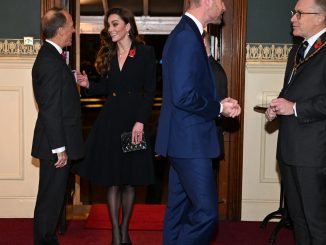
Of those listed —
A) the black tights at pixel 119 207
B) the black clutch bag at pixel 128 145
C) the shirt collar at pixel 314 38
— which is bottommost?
the black tights at pixel 119 207

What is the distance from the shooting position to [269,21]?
4.57 m

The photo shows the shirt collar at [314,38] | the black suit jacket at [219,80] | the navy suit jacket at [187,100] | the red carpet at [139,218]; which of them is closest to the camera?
the navy suit jacket at [187,100]

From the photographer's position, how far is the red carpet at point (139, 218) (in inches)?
176

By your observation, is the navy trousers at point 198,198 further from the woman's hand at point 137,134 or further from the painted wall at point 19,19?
the painted wall at point 19,19

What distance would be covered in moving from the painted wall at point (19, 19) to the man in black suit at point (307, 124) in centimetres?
233

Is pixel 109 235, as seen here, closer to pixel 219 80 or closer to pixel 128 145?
pixel 128 145

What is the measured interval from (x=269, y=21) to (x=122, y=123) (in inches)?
67.1

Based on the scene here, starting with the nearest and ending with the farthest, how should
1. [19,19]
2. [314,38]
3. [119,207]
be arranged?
[314,38] < [119,207] < [19,19]

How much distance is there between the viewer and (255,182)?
4762 mm

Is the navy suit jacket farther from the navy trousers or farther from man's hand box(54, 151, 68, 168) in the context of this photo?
man's hand box(54, 151, 68, 168)

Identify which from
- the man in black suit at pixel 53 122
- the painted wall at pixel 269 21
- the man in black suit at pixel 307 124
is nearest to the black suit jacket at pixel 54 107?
the man in black suit at pixel 53 122

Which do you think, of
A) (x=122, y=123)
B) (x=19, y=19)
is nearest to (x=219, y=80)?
(x=122, y=123)

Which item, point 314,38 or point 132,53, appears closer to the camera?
point 314,38

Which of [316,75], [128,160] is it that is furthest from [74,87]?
[316,75]
